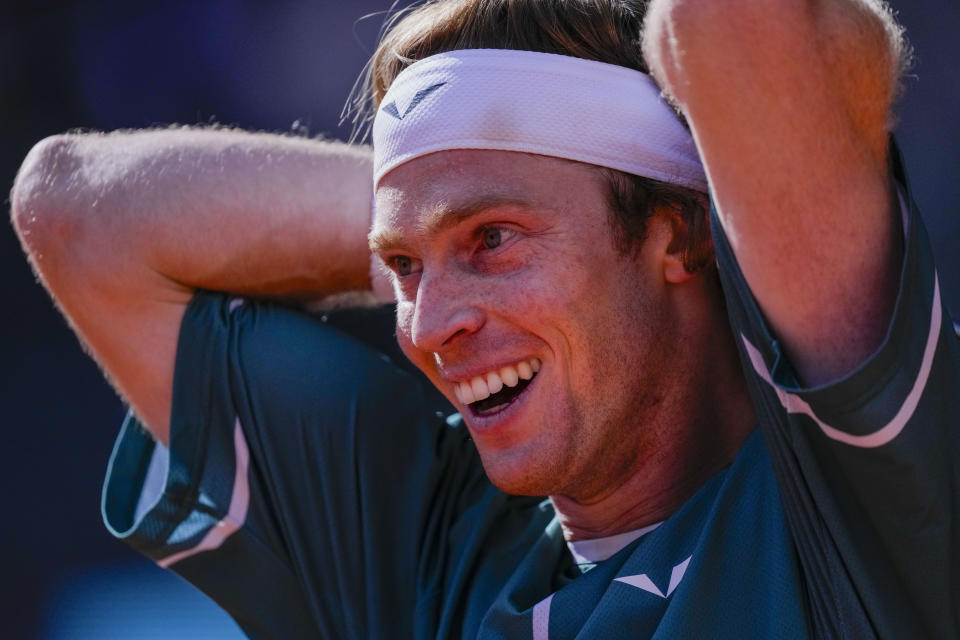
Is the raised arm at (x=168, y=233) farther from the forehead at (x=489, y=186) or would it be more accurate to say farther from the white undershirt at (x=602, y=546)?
the white undershirt at (x=602, y=546)

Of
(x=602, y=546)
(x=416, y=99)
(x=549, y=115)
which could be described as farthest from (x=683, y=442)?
(x=416, y=99)

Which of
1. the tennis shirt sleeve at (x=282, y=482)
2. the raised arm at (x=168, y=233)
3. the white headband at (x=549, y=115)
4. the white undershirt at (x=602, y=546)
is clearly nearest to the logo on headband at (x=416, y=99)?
the white headband at (x=549, y=115)

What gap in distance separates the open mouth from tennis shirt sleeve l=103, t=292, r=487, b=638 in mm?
310

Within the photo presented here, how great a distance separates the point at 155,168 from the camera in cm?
202

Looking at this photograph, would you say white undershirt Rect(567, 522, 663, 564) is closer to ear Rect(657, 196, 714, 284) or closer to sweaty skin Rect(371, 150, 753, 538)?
sweaty skin Rect(371, 150, 753, 538)

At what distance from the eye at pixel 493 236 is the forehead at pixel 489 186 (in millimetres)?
42

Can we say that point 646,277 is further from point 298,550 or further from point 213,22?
point 213,22

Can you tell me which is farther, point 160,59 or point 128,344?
point 160,59

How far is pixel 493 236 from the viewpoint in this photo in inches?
63.2

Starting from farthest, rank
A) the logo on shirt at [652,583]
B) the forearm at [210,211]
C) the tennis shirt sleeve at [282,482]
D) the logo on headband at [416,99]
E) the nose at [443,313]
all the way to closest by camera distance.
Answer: the forearm at [210,211], the tennis shirt sleeve at [282,482], the logo on headband at [416,99], the nose at [443,313], the logo on shirt at [652,583]

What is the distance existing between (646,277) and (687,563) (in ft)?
1.37

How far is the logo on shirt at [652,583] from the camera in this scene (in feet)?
4.76

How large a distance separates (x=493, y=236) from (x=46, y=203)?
0.89 metres

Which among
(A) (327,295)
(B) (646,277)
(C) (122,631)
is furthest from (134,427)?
(C) (122,631)
